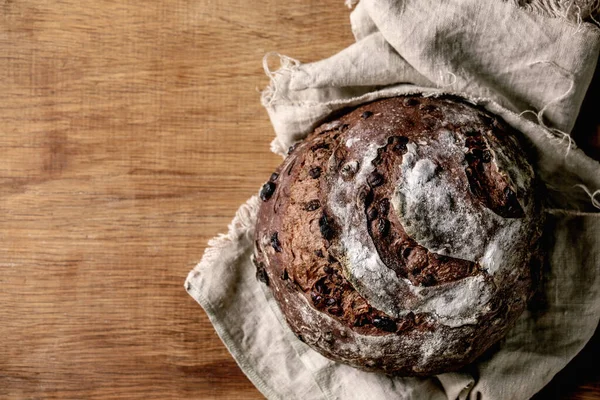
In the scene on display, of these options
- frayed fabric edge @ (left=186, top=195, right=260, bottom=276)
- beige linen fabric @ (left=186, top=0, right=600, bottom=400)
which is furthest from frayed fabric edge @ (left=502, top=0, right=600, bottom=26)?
frayed fabric edge @ (left=186, top=195, right=260, bottom=276)

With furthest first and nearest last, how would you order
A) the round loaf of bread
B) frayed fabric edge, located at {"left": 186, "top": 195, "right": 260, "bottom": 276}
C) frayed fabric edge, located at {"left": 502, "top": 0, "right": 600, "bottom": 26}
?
frayed fabric edge, located at {"left": 186, "top": 195, "right": 260, "bottom": 276} → frayed fabric edge, located at {"left": 502, "top": 0, "right": 600, "bottom": 26} → the round loaf of bread

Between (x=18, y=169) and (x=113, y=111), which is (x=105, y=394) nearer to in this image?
(x=18, y=169)

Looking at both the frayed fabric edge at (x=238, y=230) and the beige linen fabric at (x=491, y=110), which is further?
the frayed fabric edge at (x=238, y=230)

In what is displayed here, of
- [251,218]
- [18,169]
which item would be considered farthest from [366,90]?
[18,169]

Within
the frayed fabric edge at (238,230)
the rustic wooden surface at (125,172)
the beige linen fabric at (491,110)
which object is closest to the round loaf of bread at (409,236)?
the beige linen fabric at (491,110)

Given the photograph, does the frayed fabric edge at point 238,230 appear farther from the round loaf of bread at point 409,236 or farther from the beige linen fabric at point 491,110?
the round loaf of bread at point 409,236

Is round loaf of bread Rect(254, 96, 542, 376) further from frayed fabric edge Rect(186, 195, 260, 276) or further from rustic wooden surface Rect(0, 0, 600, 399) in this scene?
rustic wooden surface Rect(0, 0, 600, 399)

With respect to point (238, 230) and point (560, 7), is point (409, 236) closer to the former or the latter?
point (238, 230)
